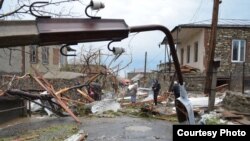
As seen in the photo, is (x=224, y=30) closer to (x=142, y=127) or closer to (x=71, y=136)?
(x=142, y=127)

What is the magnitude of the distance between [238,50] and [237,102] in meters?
11.6

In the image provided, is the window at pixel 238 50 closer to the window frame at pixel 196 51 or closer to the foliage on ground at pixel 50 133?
the window frame at pixel 196 51

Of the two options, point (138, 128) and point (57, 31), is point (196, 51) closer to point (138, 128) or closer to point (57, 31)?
point (138, 128)

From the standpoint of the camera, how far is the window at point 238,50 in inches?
1019

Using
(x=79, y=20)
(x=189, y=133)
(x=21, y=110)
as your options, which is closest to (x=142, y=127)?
(x=21, y=110)

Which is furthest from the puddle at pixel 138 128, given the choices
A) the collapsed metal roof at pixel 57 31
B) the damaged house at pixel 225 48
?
the damaged house at pixel 225 48

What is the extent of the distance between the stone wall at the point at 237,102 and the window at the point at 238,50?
34.0ft

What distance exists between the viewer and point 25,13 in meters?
10.9

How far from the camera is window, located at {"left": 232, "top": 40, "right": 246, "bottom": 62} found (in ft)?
84.9

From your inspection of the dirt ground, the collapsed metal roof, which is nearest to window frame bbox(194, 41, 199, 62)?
the dirt ground

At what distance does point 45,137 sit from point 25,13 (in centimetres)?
410

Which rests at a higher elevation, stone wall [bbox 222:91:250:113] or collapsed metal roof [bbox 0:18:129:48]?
collapsed metal roof [bbox 0:18:129:48]

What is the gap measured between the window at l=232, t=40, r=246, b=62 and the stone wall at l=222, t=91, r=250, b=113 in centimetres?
1037

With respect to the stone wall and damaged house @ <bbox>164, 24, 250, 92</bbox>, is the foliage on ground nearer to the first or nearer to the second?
the stone wall
